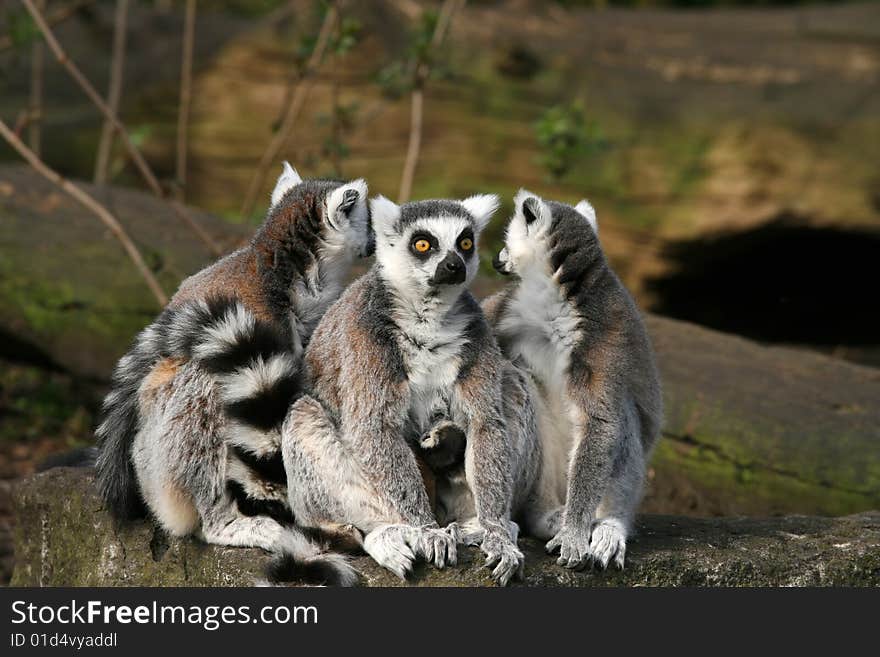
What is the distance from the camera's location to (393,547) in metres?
4.30

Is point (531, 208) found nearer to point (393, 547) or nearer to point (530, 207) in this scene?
point (530, 207)

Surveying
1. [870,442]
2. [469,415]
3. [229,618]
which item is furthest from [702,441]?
[229,618]

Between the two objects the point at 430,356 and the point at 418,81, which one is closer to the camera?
the point at 430,356

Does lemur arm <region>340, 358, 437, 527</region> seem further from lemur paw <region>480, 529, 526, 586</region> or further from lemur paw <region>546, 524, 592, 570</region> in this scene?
lemur paw <region>546, 524, 592, 570</region>

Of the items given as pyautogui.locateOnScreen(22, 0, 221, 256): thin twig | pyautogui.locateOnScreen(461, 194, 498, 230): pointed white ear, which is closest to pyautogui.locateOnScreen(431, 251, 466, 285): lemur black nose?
pyautogui.locateOnScreen(461, 194, 498, 230): pointed white ear

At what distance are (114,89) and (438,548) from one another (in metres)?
6.94

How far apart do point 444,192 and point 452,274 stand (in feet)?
22.9

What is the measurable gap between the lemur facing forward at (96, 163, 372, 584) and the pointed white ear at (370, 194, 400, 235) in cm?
44

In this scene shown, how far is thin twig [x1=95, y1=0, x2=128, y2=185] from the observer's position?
9719 mm

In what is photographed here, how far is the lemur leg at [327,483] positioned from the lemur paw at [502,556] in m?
0.17

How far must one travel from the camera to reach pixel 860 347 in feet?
40.5

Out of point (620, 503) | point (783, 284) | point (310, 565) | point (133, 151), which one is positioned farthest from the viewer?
point (783, 284)

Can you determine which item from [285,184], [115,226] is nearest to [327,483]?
[285,184]

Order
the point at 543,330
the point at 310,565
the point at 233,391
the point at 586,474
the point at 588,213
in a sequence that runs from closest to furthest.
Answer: the point at 310,565, the point at 233,391, the point at 586,474, the point at 543,330, the point at 588,213
